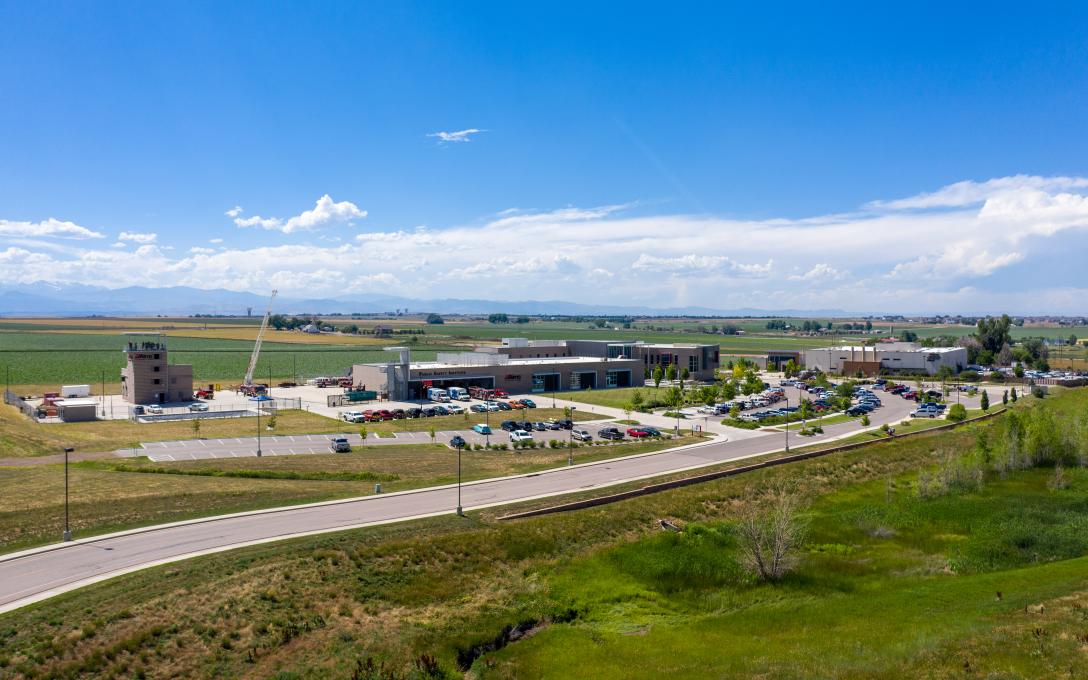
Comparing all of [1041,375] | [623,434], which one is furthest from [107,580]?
[1041,375]

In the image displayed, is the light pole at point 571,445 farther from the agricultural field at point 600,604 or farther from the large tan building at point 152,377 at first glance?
the large tan building at point 152,377

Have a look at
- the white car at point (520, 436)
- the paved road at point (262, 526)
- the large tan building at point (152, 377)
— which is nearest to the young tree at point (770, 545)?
the paved road at point (262, 526)

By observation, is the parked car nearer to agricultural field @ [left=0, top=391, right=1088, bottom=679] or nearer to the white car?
the white car

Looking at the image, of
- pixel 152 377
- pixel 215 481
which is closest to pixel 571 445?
pixel 215 481

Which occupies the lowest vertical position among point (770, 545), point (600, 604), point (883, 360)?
point (600, 604)

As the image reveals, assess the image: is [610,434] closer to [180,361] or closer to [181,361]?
[180,361]

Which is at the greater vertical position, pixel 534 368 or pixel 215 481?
pixel 534 368

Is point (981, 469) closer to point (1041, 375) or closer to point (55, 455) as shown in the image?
point (55, 455)
